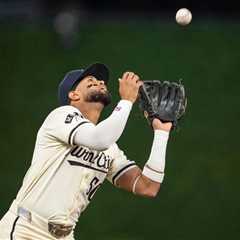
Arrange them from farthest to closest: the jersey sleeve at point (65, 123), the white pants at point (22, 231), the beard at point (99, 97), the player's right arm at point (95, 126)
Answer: the beard at point (99, 97) < the white pants at point (22, 231) < the jersey sleeve at point (65, 123) < the player's right arm at point (95, 126)

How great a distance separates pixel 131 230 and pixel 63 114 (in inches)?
195

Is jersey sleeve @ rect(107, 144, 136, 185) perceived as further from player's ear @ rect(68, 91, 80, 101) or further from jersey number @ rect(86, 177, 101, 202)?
player's ear @ rect(68, 91, 80, 101)

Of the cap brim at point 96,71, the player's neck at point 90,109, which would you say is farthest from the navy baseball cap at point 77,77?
the player's neck at point 90,109

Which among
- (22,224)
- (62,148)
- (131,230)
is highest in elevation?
(62,148)

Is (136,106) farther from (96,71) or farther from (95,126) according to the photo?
(95,126)

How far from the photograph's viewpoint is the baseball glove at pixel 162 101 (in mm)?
6430

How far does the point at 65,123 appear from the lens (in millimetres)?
6156

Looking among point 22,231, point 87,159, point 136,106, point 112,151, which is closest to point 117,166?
point 112,151

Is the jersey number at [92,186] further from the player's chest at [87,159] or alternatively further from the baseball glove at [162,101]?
the baseball glove at [162,101]

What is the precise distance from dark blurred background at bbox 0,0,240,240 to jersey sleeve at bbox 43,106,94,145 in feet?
15.8

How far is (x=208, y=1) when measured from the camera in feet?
42.4

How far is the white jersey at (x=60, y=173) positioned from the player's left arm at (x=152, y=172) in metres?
0.36

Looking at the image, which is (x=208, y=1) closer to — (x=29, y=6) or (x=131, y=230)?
(x=29, y=6)

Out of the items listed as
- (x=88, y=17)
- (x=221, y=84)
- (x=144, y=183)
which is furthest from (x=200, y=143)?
(x=144, y=183)
